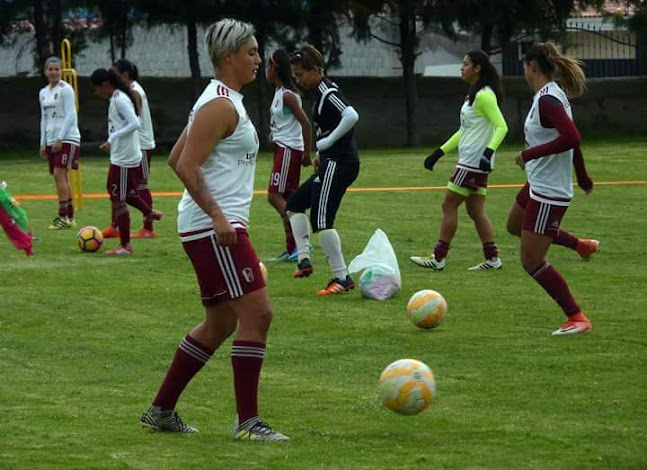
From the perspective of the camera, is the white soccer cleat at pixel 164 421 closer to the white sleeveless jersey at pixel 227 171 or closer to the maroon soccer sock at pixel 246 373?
the maroon soccer sock at pixel 246 373

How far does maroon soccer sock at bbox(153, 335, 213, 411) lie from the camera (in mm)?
6758

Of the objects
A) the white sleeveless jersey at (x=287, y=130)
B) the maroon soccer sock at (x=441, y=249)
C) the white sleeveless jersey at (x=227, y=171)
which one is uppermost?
the white sleeveless jersey at (x=227, y=171)

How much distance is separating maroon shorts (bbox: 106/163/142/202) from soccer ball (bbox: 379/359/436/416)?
876 cm

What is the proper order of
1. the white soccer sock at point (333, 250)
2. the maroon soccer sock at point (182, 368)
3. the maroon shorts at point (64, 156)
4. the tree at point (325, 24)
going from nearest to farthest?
the maroon soccer sock at point (182, 368), the white soccer sock at point (333, 250), the maroon shorts at point (64, 156), the tree at point (325, 24)

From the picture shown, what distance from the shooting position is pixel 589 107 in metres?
41.2

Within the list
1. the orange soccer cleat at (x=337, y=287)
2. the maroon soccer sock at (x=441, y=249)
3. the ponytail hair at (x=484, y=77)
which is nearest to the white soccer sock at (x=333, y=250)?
the orange soccer cleat at (x=337, y=287)

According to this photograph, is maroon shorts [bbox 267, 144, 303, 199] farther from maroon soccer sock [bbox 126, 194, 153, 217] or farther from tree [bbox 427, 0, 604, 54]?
tree [bbox 427, 0, 604, 54]

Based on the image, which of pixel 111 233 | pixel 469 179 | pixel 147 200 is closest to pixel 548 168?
pixel 469 179

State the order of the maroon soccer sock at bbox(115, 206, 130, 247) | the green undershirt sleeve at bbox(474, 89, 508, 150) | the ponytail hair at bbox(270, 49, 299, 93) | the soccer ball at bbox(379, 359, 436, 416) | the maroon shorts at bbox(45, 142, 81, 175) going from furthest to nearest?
the maroon shorts at bbox(45, 142, 81, 175) < the maroon soccer sock at bbox(115, 206, 130, 247) < the ponytail hair at bbox(270, 49, 299, 93) < the green undershirt sleeve at bbox(474, 89, 508, 150) < the soccer ball at bbox(379, 359, 436, 416)

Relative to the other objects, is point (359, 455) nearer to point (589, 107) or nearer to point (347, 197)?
point (347, 197)

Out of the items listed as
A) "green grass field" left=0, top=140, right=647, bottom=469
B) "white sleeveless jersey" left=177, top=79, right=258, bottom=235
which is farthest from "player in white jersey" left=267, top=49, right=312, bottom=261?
"white sleeveless jersey" left=177, top=79, right=258, bottom=235

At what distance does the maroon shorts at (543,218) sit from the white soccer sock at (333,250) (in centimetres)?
250

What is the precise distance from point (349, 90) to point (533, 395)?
3464cm

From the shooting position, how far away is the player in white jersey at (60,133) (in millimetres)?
17797
